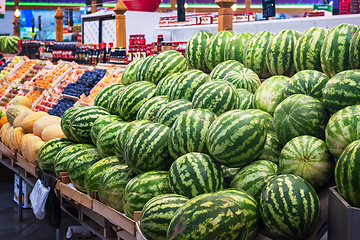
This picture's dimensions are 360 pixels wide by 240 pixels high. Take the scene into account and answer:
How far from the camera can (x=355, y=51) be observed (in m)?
1.52

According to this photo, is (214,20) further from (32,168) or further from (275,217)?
→ (275,217)

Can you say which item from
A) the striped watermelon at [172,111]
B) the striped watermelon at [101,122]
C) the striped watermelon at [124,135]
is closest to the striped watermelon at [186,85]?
the striped watermelon at [172,111]

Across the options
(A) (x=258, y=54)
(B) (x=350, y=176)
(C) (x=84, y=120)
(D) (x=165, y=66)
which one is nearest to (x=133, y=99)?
(D) (x=165, y=66)

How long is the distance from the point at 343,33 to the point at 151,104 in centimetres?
109

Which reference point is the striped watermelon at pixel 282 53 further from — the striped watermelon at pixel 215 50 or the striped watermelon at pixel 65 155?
the striped watermelon at pixel 65 155

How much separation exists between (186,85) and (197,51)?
52 cm

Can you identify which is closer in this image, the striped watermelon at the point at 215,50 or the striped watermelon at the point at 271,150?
the striped watermelon at the point at 271,150

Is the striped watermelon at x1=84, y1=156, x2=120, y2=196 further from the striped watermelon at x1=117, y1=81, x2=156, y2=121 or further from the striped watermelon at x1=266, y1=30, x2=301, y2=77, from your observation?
the striped watermelon at x1=266, y1=30, x2=301, y2=77

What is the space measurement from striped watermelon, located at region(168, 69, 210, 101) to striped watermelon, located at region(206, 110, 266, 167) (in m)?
0.52

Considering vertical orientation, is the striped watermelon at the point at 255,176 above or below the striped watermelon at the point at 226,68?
below

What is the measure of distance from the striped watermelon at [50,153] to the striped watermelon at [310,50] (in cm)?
185

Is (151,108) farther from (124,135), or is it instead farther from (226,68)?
(226,68)

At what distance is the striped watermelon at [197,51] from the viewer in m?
2.48

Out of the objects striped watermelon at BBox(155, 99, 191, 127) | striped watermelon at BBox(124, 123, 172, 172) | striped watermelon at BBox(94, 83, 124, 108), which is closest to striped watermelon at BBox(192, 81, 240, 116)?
striped watermelon at BBox(155, 99, 191, 127)
